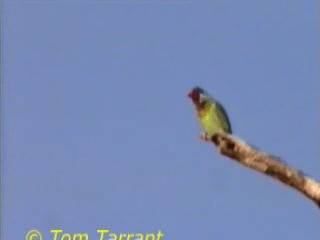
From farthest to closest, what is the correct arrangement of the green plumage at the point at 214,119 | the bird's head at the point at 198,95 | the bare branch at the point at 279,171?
1. the bird's head at the point at 198,95
2. the green plumage at the point at 214,119
3. the bare branch at the point at 279,171

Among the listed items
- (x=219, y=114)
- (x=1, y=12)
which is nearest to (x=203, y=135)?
(x=219, y=114)

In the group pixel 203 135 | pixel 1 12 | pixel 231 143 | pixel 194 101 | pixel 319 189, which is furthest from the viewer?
pixel 1 12

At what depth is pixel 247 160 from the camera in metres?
1.85

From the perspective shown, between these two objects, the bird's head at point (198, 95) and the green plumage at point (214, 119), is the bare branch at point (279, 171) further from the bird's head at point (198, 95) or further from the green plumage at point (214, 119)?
the bird's head at point (198, 95)

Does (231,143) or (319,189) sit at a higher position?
(231,143)

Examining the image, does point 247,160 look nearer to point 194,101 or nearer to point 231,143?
point 231,143

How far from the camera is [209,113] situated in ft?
7.47

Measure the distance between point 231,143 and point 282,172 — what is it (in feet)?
0.59

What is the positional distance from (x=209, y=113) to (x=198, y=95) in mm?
80

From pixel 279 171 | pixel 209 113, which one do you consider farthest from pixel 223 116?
pixel 279 171

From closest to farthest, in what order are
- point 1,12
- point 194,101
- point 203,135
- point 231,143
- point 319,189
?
point 319,189, point 231,143, point 203,135, point 194,101, point 1,12

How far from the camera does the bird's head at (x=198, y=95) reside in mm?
2309

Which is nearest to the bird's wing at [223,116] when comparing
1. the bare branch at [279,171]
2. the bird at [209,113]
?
the bird at [209,113]

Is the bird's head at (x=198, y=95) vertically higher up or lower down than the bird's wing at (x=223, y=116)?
higher up
